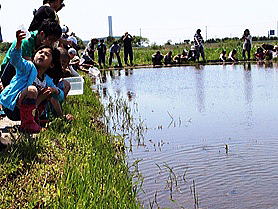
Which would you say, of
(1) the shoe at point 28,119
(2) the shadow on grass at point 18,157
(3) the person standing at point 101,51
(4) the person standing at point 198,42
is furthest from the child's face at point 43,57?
(4) the person standing at point 198,42

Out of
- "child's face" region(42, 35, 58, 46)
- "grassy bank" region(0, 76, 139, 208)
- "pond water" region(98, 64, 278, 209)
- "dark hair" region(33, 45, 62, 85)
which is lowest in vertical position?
"pond water" region(98, 64, 278, 209)

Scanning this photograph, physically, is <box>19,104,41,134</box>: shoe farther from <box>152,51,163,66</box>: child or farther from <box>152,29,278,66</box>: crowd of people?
<box>152,51,163,66</box>: child

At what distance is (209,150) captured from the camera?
15.6 feet

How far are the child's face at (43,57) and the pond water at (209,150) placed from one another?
1048 mm

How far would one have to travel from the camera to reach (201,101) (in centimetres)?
825

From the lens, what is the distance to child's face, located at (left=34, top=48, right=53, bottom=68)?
458 centimetres

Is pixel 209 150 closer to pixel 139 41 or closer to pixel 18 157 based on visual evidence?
pixel 18 157

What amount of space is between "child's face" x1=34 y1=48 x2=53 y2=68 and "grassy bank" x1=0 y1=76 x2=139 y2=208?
0.54 meters

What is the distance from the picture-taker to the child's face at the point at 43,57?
458 cm

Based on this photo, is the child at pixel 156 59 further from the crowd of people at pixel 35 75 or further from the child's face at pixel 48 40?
the child's face at pixel 48 40

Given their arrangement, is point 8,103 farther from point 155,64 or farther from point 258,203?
point 155,64

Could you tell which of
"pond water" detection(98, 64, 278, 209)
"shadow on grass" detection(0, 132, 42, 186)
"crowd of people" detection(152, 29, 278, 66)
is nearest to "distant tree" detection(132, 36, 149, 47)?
"crowd of people" detection(152, 29, 278, 66)

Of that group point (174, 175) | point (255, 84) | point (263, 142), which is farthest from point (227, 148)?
point (255, 84)

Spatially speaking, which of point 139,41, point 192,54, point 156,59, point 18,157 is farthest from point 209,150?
point 139,41
